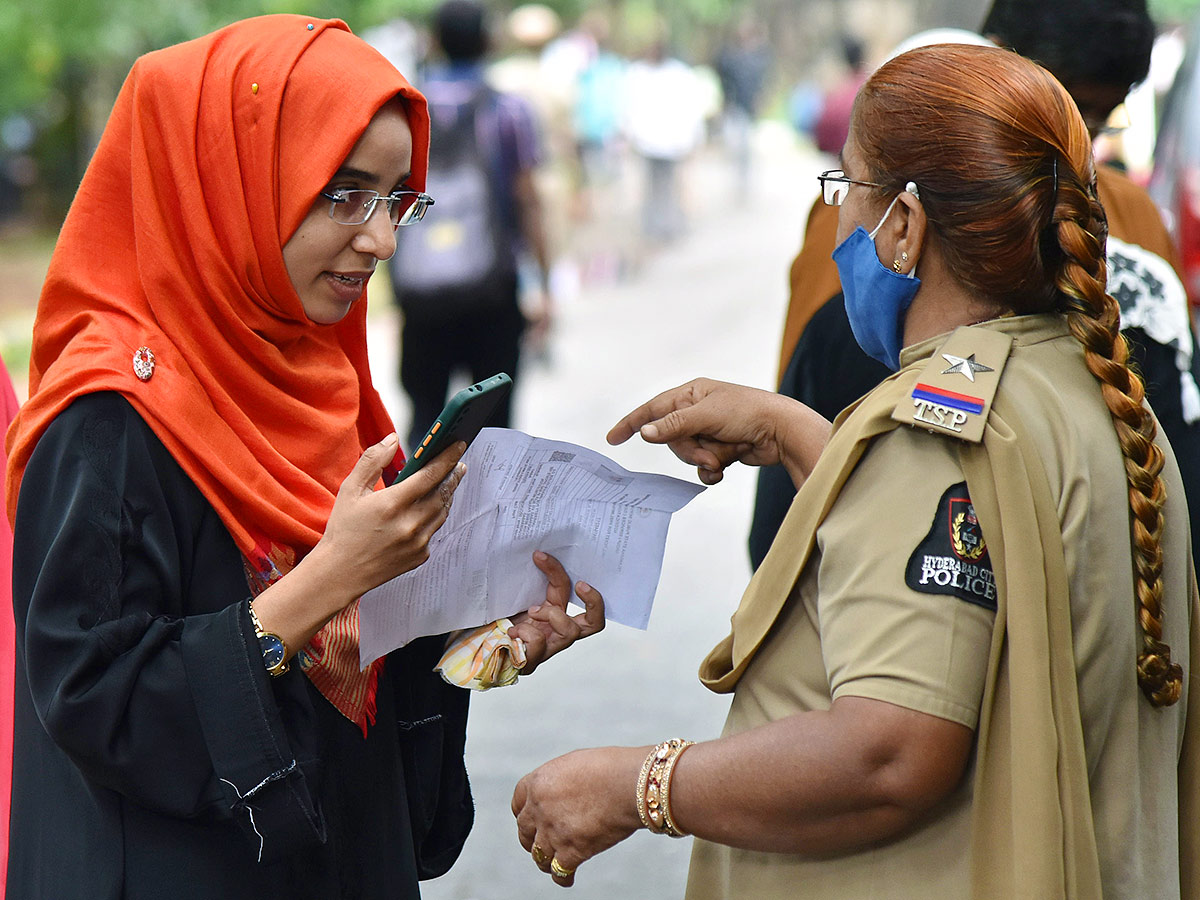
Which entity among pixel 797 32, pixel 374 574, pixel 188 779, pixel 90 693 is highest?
pixel 374 574

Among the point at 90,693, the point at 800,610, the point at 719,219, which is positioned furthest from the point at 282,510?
the point at 719,219

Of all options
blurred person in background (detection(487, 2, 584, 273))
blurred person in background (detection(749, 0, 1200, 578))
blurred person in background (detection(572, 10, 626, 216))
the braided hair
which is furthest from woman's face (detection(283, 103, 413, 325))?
blurred person in background (detection(572, 10, 626, 216))

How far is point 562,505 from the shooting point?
203cm

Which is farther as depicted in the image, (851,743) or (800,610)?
(800,610)

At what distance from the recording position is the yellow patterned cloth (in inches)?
81.7

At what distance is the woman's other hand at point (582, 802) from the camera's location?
1648 millimetres

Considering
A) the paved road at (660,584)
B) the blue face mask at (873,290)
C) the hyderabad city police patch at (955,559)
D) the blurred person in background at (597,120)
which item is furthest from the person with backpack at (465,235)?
the blurred person in background at (597,120)

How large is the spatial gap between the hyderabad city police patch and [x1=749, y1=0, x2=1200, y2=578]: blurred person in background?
3.33 feet

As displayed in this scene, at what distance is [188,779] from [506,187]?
13.1 feet

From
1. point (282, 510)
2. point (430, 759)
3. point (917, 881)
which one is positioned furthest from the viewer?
point (430, 759)

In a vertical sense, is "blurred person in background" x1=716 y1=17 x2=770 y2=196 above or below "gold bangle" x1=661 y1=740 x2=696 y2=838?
below

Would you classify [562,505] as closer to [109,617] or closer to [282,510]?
[282,510]

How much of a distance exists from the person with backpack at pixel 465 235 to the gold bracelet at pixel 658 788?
3554mm

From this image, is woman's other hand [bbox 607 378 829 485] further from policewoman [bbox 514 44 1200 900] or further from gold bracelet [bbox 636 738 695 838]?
gold bracelet [bbox 636 738 695 838]
